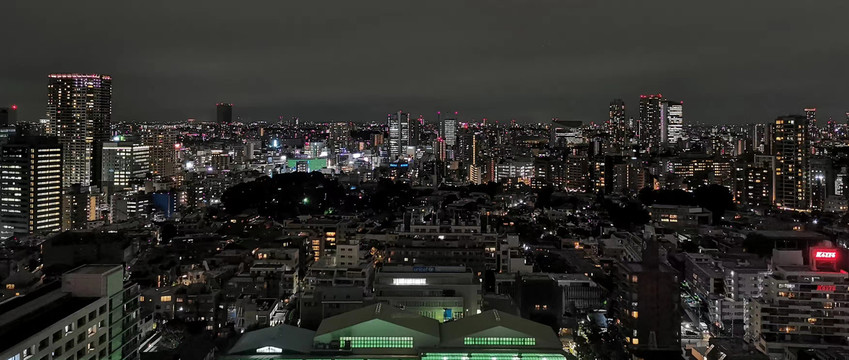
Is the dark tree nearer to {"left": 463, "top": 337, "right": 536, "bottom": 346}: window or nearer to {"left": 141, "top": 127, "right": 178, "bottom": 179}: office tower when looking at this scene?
{"left": 463, "top": 337, "right": 536, "bottom": 346}: window

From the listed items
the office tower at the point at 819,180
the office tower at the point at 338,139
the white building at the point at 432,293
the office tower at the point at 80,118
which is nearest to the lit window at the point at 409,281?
the white building at the point at 432,293

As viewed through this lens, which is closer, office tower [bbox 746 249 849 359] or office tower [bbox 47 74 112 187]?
office tower [bbox 746 249 849 359]

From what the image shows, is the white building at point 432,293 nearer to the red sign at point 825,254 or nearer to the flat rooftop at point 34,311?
the flat rooftop at point 34,311

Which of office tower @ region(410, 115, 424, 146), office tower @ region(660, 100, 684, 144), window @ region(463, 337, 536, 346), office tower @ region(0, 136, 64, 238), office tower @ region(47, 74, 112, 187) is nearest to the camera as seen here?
window @ region(463, 337, 536, 346)

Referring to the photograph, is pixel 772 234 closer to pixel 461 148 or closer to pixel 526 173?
pixel 526 173

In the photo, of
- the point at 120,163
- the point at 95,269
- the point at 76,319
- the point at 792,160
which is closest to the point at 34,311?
the point at 76,319

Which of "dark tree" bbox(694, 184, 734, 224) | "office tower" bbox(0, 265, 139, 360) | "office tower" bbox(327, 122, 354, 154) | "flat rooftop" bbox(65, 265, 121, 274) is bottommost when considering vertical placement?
"office tower" bbox(0, 265, 139, 360)

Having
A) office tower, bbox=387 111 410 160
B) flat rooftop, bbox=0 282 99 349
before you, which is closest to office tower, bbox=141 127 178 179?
office tower, bbox=387 111 410 160
